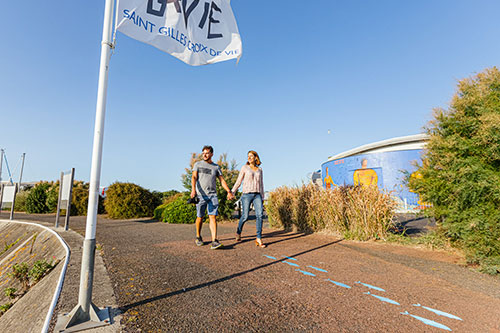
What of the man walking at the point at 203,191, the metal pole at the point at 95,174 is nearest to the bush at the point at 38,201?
the man walking at the point at 203,191

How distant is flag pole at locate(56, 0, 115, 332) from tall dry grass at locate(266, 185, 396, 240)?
5053mm

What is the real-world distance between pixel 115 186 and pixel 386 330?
11083mm

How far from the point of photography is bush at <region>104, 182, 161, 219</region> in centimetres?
1043

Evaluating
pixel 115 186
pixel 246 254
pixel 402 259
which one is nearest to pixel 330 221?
pixel 402 259

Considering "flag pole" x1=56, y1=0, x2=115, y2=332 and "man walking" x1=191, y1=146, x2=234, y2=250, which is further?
"man walking" x1=191, y1=146, x2=234, y2=250

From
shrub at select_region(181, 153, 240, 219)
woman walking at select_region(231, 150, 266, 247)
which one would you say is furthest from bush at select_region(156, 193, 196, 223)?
woman walking at select_region(231, 150, 266, 247)

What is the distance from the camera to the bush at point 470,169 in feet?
11.3

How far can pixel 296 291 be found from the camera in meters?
2.55

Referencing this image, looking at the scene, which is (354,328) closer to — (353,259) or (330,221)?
(353,259)

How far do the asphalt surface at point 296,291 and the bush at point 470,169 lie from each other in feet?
1.71

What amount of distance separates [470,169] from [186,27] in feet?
14.5

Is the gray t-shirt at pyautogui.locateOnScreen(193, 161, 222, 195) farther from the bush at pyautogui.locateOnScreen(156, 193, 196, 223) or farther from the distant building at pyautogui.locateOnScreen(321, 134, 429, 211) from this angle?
the distant building at pyautogui.locateOnScreen(321, 134, 429, 211)

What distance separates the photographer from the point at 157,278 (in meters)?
2.79

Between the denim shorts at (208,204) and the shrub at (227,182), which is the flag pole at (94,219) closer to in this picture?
the denim shorts at (208,204)
